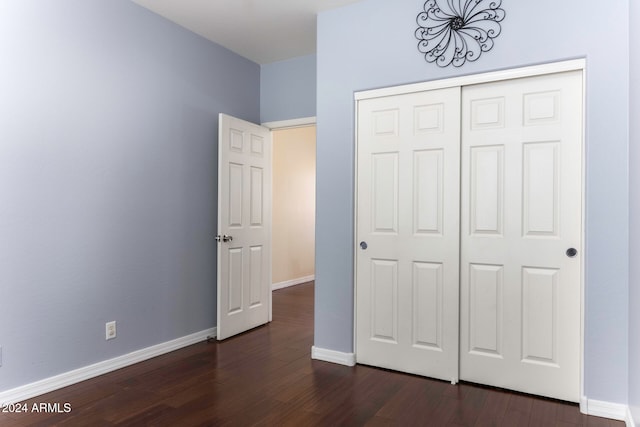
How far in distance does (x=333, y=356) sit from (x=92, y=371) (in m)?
1.65

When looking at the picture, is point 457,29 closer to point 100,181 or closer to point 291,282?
point 100,181

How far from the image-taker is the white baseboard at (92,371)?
246 centimetres

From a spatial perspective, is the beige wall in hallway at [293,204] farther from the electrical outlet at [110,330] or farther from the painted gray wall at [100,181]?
the electrical outlet at [110,330]

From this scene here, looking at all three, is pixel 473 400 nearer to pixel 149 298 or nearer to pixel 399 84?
pixel 399 84

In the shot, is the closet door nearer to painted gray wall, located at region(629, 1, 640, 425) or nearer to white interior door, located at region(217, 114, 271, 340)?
painted gray wall, located at region(629, 1, 640, 425)

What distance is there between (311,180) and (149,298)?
4.23 m

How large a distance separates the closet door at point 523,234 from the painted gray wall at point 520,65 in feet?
0.35

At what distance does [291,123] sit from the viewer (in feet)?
13.8

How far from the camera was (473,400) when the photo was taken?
2512mm

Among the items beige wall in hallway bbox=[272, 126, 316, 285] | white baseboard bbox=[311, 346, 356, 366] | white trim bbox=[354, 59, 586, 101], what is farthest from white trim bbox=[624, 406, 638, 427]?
beige wall in hallway bbox=[272, 126, 316, 285]

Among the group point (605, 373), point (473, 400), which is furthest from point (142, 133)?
point (605, 373)

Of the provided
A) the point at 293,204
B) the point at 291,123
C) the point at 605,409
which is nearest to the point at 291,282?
the point at 293,204

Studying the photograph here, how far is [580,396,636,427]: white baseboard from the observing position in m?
2.27

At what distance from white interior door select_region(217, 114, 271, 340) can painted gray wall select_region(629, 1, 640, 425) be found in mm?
2861
